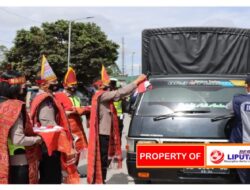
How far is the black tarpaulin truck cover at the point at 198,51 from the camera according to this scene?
691cm

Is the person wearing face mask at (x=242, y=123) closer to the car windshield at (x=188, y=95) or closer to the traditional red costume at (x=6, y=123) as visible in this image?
the car windshield at (x=188, y=95)

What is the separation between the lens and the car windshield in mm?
5500

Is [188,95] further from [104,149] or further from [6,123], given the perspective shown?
[6,123]

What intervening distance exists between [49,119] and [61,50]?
108 feet

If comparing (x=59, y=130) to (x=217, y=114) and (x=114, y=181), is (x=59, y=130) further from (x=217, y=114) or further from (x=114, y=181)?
(x=114, y=181)

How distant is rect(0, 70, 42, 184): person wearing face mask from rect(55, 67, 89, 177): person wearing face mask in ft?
9.17

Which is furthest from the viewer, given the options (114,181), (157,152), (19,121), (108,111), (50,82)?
(114,181)

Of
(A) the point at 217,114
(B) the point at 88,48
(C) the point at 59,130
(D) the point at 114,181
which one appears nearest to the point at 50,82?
(C) the point at 59,130

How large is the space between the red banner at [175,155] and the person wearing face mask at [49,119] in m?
0.89

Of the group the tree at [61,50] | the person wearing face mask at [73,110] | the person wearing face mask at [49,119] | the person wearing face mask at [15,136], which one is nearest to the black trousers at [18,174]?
the person wearing face mask at [15,136]

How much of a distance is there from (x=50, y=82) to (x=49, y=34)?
34240 mm

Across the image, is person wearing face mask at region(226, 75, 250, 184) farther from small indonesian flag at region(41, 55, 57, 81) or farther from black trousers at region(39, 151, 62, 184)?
small indonesian flag at region(41, 55, 57, 81)

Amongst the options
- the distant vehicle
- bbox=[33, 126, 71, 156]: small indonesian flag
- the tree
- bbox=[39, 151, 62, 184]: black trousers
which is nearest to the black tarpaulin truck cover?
the distant vehicle

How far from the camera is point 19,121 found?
3.93 m
